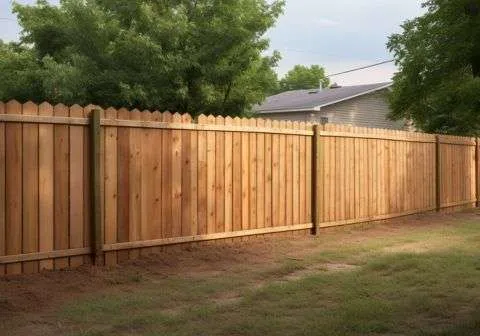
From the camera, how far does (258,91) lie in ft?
59.5

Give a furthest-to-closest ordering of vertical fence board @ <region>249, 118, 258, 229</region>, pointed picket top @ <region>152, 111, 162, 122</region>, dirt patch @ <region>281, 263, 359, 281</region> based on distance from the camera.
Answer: vertical fence board @ <region>249, 118, 258, 229</region>, pointed picket top @ <region>152, 111, 162, 122</region>, dirt patch @ <region>281, 263, 359, 281</region>

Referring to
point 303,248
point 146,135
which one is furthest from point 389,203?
point 146,135

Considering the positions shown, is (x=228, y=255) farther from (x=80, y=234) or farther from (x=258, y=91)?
(x=258, y=91)

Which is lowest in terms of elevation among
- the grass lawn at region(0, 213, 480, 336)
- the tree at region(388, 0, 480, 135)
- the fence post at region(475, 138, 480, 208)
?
the grass lawn at region(0, 213, 480, 336)

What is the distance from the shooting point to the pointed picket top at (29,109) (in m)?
6.86

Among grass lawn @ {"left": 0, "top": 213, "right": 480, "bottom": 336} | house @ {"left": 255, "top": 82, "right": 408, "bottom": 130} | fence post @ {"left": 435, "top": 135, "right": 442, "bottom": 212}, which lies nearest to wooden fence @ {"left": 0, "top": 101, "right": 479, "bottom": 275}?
grass lawn @ {"left": 0, "top": 213, "right": 480, "bottom": 336}

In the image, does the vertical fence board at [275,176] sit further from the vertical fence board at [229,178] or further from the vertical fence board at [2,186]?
the vertical fence board at [2,186]

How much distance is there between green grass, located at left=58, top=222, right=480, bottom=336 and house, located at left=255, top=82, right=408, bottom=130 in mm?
19112

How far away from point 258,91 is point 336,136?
677 centimetres

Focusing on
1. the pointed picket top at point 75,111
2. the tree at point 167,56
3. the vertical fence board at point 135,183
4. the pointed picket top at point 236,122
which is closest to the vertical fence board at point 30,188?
the pointed picket top at point 75,111

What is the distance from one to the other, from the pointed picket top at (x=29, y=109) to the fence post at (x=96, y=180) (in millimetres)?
720

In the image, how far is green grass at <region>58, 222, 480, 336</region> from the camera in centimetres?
528

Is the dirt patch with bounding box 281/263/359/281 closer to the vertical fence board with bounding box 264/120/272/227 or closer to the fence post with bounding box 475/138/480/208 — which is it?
the vertical fence board with bounding box 264/120/272/227

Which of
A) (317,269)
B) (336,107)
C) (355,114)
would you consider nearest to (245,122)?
(317,269)
